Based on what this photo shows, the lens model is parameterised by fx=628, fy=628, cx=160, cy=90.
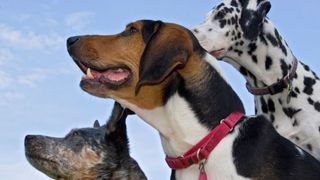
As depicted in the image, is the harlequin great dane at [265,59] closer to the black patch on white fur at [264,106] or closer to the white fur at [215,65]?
the black patch on white fur at [264,106]

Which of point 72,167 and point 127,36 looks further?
point 72,167

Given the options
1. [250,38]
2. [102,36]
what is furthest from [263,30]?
[102,36]

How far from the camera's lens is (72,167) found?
303 inches

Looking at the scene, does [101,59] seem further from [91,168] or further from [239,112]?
[91,168]

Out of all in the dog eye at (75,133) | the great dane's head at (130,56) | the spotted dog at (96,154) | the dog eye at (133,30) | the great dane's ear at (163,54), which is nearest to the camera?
the great dane's ear at (163,54)

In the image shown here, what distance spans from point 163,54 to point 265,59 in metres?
3.80

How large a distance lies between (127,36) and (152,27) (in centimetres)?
25

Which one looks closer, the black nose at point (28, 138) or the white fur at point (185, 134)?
the white fur at point (185, 134)

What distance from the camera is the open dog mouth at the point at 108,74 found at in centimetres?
566

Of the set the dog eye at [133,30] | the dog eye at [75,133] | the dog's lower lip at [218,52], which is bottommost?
the dog eye at [75,133]

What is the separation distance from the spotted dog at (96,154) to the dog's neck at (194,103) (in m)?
1.92

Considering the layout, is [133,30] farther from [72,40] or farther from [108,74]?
[72,40]

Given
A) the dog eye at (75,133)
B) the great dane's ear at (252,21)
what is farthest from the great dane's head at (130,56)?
the great dane's ear at (252,21)

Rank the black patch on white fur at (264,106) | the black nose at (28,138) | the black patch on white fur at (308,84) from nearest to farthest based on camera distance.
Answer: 1. the black nose at (28,138)
2. the black patch on white fur at (308,84)
3. the black patch on white fur at (264,106)
